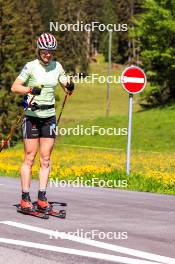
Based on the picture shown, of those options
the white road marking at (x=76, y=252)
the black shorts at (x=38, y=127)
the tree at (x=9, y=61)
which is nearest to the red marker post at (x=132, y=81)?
the black shorts at (x=38, y=127)

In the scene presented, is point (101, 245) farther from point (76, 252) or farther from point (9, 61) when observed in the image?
point (9, 61)

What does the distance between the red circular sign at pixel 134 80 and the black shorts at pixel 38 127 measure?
24.9 ft

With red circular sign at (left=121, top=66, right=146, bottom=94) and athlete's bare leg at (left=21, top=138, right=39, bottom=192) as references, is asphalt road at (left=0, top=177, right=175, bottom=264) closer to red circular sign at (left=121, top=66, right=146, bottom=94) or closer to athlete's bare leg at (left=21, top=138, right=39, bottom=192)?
athlete's bare leg at (left=21, top=138, right=39, bottom=192)

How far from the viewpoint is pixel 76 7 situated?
13538 centimetres

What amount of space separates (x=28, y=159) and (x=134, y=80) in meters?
7.86

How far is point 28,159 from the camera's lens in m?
9.02

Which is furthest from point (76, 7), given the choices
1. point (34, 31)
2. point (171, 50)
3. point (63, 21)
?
point (171, 50)

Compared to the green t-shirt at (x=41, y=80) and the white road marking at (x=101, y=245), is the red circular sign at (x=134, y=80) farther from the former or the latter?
the white road marking at (x=101, y=245)

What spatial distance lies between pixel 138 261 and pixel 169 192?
25.5 ft

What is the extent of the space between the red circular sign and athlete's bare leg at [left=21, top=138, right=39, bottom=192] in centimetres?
757

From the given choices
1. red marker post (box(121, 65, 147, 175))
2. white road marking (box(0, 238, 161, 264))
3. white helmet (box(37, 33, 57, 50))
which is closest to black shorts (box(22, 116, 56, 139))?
white helmet (box(37, 33, 57, 50))

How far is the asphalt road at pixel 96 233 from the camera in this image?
5.93 m

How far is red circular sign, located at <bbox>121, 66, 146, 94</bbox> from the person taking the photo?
16.3 m

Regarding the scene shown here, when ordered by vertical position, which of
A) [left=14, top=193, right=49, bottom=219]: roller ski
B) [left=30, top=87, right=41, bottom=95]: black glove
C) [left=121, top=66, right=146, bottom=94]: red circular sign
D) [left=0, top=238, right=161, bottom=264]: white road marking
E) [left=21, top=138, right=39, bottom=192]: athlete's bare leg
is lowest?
[left=0, top=238, right=161, bottom=264]: white road marking
